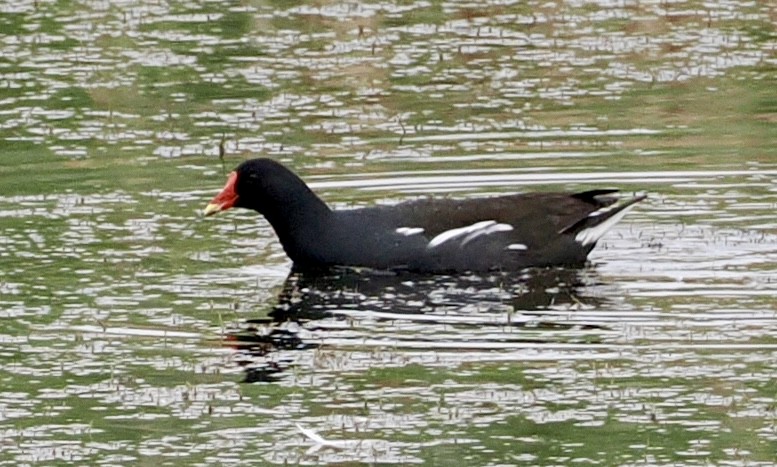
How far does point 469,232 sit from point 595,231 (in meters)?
0.66

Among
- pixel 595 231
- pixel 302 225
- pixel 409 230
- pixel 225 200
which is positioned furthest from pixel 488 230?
pixel 225 200

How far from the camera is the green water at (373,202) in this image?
855cm

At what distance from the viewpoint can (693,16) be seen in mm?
18266

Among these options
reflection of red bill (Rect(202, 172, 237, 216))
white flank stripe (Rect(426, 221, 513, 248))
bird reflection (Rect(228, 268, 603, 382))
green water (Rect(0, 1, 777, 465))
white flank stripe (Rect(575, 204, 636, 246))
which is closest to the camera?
green water (Rect(0, 1, 777, 465))

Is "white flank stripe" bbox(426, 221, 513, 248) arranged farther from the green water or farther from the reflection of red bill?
the reflection of red bill

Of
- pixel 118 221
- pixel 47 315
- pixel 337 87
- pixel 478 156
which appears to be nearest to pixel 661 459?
pixel 47 315

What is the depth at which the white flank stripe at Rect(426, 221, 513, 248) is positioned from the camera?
37.6 ft

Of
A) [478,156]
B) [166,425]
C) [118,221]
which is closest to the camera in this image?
[166,425]

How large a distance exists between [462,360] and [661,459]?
1.62 metres

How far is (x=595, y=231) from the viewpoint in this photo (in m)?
11.6

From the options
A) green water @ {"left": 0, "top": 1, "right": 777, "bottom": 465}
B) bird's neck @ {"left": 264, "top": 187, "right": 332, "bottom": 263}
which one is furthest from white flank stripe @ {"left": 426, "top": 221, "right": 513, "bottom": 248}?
bird's neck @ {"left": 264, "top": 187, "right": 332, "bottom": 263}

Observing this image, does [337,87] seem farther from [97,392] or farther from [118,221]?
[97,392]

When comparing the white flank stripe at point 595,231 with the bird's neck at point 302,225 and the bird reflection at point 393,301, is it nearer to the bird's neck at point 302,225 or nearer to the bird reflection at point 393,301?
the bird reflection at point 393,301

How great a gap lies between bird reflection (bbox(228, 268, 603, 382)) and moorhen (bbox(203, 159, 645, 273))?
0.09 metres
